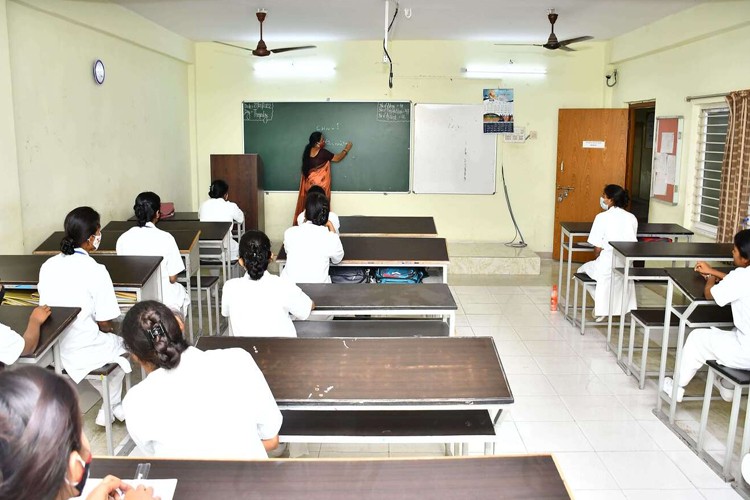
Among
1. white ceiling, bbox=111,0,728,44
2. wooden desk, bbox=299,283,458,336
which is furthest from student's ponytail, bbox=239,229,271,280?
white ceiling, bbox=111,0,728,44

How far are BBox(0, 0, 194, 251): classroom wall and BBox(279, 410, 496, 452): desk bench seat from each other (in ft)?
9.95

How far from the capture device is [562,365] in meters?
4.83

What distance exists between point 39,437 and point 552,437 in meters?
3.18

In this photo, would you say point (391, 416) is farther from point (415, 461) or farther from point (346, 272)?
point (346, 272)

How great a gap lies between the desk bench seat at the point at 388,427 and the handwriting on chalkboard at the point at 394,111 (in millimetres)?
6330

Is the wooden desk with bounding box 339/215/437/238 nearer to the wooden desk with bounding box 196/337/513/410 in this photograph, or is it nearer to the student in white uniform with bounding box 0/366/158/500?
the wooden desk with bounding box 196/337/513/410

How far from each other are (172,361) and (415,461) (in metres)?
0.74

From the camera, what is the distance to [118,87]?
6262 millimetres

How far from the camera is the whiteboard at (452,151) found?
854cm

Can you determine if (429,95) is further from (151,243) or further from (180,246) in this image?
(151,243)

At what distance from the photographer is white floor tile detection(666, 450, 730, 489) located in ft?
10.3

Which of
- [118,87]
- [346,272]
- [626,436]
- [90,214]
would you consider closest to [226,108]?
[118,87]

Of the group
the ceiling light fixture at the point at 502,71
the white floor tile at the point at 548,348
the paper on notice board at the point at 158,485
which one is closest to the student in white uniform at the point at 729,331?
the white floor tile at the point at 548,348

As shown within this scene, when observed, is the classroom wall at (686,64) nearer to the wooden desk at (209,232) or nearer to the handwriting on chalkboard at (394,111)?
the handwriting on chalkboard at (394,111)
